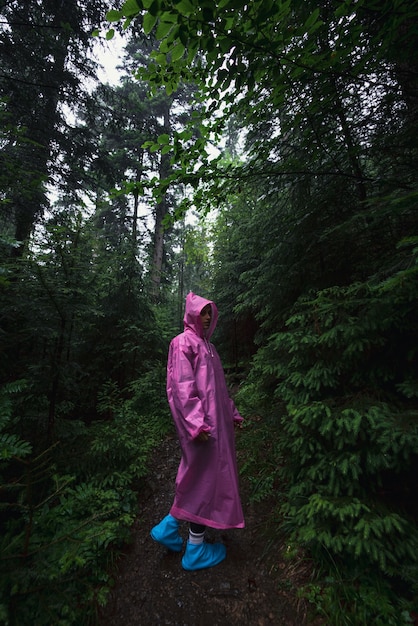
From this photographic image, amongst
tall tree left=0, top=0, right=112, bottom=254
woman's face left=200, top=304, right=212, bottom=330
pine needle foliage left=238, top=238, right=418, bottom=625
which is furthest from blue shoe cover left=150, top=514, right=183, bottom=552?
tall tree left=0, top=0, right=112, bottom=254

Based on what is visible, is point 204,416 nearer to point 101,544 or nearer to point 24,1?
point 101,544

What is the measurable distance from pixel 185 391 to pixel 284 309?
206 cm

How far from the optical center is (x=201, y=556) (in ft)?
9.36

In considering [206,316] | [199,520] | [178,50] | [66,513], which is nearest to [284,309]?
[206,316]

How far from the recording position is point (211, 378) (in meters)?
3.09

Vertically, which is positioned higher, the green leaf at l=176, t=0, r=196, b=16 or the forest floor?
the green leaf at l=176, t=0, r=196, b=16

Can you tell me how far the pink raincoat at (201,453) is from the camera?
9.24ft

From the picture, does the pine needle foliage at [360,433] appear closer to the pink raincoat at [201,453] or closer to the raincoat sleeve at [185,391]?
the pink raincoat at [201,453]

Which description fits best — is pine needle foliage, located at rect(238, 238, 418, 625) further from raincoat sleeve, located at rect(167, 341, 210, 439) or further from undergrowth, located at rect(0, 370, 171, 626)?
undergrowth, located at rect(0, 370, 171, 626)

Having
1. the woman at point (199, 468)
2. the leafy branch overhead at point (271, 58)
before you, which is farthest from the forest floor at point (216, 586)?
the leafy branch overhead at point (271, 58)

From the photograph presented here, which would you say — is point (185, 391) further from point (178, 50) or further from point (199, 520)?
point (178, 50)

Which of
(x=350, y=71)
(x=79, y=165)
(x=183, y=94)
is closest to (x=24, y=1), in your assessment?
(x=79, y=165)

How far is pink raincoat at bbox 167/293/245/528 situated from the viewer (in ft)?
9.24

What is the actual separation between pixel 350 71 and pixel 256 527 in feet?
17.3
